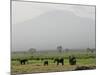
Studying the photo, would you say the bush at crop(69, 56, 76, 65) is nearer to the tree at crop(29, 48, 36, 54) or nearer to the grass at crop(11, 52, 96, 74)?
the grass at crop(11, 52, 96, 74)

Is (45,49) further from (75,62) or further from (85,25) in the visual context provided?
(85,25)

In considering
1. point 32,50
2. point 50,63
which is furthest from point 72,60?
point 32,50

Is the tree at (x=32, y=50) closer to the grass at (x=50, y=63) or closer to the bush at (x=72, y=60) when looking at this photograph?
the grass at (x=50, y=63)

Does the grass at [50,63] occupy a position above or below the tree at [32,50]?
below

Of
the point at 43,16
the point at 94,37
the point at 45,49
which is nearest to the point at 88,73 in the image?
the point at 94,37

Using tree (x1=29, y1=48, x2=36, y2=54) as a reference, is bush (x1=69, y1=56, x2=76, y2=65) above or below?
below

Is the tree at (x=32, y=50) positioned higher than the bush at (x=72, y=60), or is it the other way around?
the tree at (x=32, y=50)

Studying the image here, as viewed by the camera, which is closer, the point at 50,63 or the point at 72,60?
the point at 50,63

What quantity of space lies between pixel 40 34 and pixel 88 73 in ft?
2.74

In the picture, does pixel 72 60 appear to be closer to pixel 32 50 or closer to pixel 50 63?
pixel 50 63

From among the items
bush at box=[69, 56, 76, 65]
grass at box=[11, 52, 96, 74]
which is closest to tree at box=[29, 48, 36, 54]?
grass at box=[11, 52, 96, 74]

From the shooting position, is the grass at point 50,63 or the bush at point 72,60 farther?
the bush at point 72,60

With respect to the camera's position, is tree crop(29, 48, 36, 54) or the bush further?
the bush

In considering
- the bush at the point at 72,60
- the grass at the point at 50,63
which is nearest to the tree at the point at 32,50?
the grass at the point at 50,63
